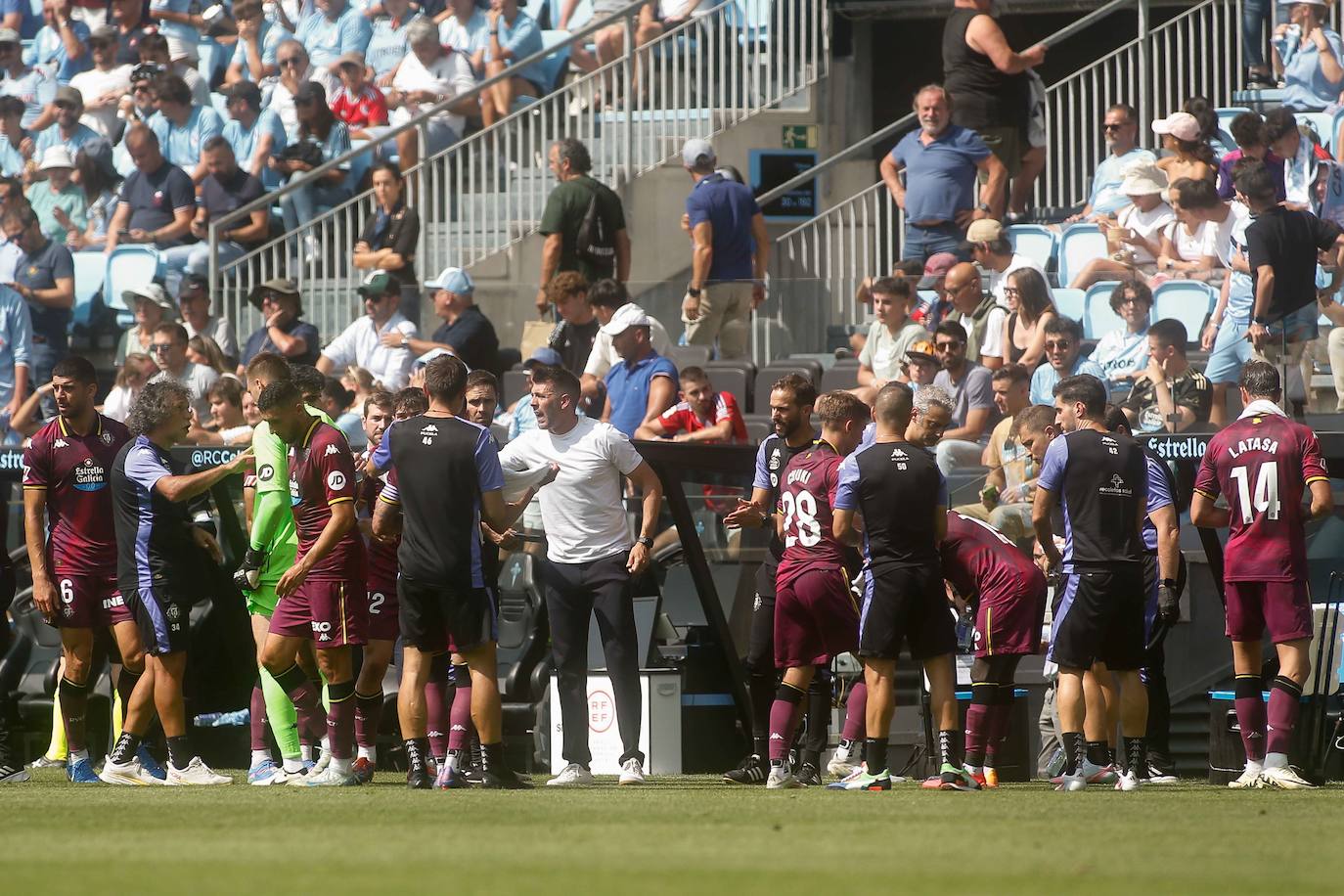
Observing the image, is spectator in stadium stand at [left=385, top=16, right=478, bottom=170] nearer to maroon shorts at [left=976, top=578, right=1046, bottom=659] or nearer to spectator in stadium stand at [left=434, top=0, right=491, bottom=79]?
spectator in stadium stand at [left=434, top=0, right=491, bottom=79]

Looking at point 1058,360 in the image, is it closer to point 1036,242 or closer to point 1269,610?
point 1036,242

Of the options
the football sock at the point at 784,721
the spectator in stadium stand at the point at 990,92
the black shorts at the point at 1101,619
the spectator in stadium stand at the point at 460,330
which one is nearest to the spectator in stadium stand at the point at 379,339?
the spectator in stadium stand at the point at 460,330

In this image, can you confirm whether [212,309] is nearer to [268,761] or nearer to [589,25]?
[589,25]

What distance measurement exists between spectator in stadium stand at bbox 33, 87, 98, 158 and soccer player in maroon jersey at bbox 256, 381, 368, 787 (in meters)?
12.3

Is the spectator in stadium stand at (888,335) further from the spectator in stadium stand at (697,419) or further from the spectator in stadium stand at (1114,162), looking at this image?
the spectator in stadium stand at (1114,162)

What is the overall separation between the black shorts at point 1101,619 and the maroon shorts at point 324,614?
3.27m

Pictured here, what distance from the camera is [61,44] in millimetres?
23312

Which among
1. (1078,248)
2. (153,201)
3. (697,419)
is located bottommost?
(697,419)

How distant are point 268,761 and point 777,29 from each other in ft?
35.0

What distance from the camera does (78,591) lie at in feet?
34.3

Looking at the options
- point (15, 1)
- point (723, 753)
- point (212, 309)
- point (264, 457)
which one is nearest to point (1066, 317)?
point (723, 753)

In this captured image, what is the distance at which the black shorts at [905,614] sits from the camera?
9.26 m

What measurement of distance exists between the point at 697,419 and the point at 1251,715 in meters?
4.54

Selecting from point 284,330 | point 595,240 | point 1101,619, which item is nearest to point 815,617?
point 1101,619
